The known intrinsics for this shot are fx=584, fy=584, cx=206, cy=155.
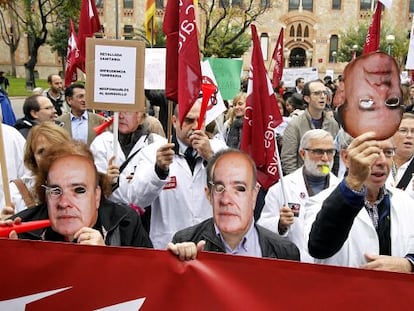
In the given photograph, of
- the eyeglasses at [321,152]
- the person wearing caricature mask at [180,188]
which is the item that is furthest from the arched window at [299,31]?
the person wearing caricature mask at [180,188]

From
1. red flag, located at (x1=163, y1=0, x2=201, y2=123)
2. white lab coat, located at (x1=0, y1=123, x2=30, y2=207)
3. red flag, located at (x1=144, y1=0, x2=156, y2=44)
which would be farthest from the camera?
red flag, located at (x1=144, y1=0, x2=156, y2=44)

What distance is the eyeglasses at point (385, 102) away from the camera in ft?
8.39

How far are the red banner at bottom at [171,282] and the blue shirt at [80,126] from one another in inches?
168

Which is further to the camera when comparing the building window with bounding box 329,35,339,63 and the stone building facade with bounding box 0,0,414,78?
the building window with bounding box 329,35,339,63

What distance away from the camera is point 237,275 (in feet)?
7.87

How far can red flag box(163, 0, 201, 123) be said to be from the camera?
3670mm

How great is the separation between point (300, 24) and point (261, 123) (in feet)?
186

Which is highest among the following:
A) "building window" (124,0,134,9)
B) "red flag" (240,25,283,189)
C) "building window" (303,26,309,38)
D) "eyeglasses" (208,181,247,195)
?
"building window" (124,0,134,9)

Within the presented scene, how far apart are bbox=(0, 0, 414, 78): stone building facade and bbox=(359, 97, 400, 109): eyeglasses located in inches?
2080

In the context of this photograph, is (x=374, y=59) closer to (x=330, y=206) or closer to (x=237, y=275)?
(x=330, y=206)

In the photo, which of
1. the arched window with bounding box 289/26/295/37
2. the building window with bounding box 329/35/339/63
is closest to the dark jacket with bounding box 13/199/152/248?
the building window with bounding box 329/35/339/63

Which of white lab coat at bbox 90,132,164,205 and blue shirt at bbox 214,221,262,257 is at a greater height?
white lab coat at bbox 90,132,164,205

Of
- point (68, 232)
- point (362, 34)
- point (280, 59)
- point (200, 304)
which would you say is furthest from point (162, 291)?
point (362, 34)

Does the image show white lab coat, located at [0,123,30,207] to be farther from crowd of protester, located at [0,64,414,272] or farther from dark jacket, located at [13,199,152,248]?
dark jacket, located at [13,199,152,248]
